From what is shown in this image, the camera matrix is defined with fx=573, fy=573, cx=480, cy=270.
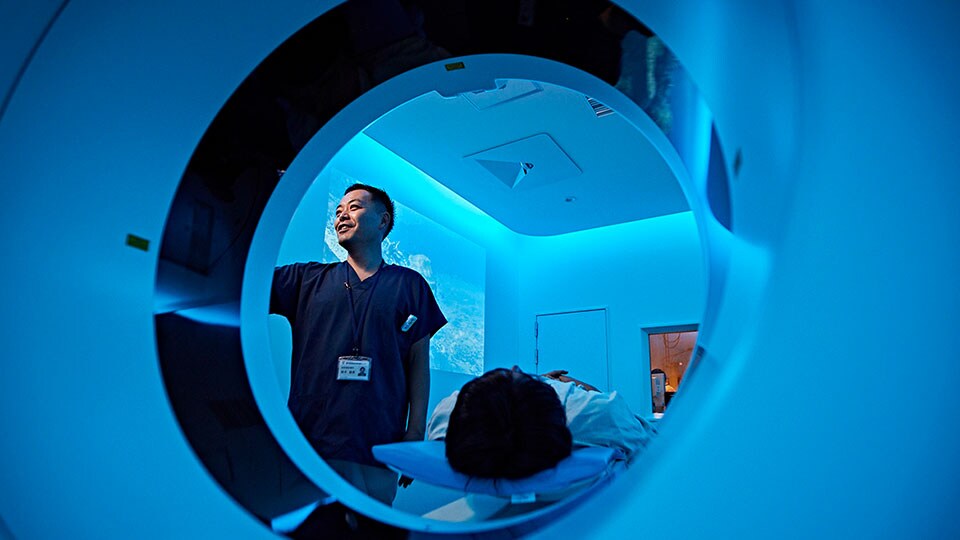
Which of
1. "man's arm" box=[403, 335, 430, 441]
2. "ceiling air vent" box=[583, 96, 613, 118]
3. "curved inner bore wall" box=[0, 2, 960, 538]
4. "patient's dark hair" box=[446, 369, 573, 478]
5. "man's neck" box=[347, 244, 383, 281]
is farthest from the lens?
"ceiling air vent" box=[583, 96, 613, 118]

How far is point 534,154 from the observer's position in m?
4.04

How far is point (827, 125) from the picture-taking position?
0.78ft

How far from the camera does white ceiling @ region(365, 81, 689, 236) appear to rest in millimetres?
3459

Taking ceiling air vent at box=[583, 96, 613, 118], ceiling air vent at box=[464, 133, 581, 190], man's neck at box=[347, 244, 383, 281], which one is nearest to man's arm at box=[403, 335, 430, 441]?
man's neck at box=[347, 244, 383, 281]

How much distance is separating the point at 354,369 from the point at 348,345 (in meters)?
0.08

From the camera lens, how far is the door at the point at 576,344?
214 inches

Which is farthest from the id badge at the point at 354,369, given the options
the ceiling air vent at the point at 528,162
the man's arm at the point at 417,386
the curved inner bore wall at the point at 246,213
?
the ceiling air vent at the point at 528,162

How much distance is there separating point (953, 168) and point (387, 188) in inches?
168

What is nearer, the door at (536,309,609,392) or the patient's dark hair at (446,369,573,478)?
the patient's dark hair at (446,369,573,478)

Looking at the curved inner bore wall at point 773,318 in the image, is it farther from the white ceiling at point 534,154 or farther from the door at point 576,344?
the door at point 576,344

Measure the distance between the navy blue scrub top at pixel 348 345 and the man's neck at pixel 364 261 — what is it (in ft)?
0.13

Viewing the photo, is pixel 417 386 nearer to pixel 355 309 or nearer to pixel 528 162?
pixel 355 309

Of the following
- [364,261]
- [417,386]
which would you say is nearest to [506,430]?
[417,386]

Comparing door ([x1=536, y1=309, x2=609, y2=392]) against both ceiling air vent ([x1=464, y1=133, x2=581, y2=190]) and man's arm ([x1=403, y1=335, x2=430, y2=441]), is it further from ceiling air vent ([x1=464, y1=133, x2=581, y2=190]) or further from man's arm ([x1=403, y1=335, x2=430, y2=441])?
man's arm ([x1=403, y1=335, x2=430, y2=441])
